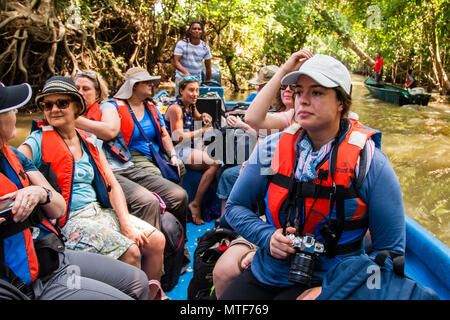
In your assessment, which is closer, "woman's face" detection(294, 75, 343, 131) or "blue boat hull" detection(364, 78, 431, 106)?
"woman's face" detection(294, 75, 343, 131)

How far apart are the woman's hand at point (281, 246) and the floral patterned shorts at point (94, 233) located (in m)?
0.88

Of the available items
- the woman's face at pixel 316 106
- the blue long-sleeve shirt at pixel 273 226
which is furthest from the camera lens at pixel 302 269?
the woman's face at pixel 316 106

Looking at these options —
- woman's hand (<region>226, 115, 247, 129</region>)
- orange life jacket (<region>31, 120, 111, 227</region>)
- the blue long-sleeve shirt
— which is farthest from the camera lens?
woman's hand (<region>226, 115, 247, 129</region>)

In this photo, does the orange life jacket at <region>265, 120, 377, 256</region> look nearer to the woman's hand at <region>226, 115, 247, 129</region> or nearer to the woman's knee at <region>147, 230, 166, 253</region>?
the woman's knee at <region>147, 230, 166, 253</region>

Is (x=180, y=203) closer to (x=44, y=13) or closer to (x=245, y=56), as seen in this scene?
(x=44, y=13)

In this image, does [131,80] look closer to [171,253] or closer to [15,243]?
[171,253]

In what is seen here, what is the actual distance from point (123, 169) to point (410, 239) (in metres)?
1.98

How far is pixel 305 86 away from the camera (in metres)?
1.44

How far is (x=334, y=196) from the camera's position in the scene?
4.33 feet

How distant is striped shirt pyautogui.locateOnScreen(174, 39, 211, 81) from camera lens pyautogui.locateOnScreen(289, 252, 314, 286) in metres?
4.75

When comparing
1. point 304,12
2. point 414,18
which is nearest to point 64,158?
point 304,12

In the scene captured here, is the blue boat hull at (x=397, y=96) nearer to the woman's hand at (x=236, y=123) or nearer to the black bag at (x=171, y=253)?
the woman's hand at (x=236, y=123)

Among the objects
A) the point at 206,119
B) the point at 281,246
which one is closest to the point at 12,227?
the point at 281,246

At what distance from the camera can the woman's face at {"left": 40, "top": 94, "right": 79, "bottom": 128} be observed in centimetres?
197
